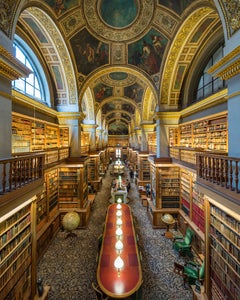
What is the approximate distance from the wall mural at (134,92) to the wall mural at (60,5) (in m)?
10.5

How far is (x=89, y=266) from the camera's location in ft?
23.4

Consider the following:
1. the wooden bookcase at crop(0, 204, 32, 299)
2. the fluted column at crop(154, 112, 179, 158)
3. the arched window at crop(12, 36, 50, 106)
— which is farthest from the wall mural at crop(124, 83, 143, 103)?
the wooden bookcase at crop(0, 204, 32, 299)

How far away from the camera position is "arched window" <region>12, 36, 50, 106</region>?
8.25 m

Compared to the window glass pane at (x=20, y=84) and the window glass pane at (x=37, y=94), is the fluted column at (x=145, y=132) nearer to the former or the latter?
the window glass pane at (x=37, y=94)

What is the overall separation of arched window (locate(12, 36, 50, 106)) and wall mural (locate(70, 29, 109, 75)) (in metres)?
2.54

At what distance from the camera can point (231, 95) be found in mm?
4504

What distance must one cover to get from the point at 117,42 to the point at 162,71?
11.8ft

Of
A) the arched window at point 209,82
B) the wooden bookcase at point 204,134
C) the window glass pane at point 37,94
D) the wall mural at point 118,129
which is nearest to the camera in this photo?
the wooden bookcase at point 204,134

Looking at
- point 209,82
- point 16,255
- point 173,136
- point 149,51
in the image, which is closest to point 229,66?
point 209,82

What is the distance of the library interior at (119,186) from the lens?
14.3 ft

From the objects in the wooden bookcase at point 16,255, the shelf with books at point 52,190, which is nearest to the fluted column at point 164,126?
the shelf with books at point 52,190

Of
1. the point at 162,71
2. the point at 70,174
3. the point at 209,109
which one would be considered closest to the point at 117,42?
the point at 162,71

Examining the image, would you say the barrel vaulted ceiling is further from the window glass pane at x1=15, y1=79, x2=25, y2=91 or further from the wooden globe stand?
the wooden globe stand

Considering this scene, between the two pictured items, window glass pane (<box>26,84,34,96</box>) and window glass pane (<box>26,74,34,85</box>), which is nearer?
window glass pane (<box>26,84,34,96</box>)
